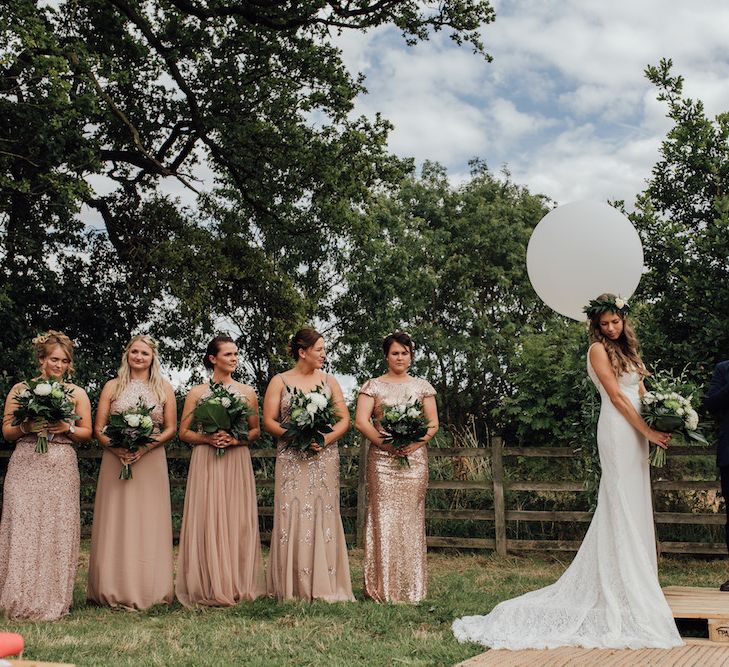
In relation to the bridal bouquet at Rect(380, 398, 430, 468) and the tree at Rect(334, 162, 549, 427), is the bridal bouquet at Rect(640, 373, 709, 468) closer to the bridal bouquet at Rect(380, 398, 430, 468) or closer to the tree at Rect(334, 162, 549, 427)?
the bridal bouquet at Rect(380, 398, 430, 468)

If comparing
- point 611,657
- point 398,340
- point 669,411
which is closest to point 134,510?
point 398,340

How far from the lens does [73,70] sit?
12188 mm

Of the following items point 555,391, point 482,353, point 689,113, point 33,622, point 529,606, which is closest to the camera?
point 529,606

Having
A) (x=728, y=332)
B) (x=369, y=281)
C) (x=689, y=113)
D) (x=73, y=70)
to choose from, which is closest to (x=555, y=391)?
(x=728, y=332)

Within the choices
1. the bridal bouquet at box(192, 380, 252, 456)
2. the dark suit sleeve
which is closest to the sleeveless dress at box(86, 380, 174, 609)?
the bridal bouquet at box(192, 380, 252, 456)

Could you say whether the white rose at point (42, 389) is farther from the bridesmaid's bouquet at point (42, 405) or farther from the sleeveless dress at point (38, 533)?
the sleeveless dress at point (38, 533)

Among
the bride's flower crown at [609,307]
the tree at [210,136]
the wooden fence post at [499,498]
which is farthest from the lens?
the tree at [210,136]

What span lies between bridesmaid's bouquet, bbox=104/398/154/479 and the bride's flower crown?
12.5 ft

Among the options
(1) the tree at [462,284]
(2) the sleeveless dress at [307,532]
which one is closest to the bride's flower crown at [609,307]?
(2) the sleeveless dress at [307,532]

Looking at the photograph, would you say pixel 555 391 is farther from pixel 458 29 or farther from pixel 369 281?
pixel 369 281

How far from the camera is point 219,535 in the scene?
23.8ft

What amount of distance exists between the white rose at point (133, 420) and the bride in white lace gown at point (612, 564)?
122 inches

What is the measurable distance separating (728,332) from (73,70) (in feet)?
32.1

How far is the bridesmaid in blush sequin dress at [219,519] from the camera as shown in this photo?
7.20 metres
